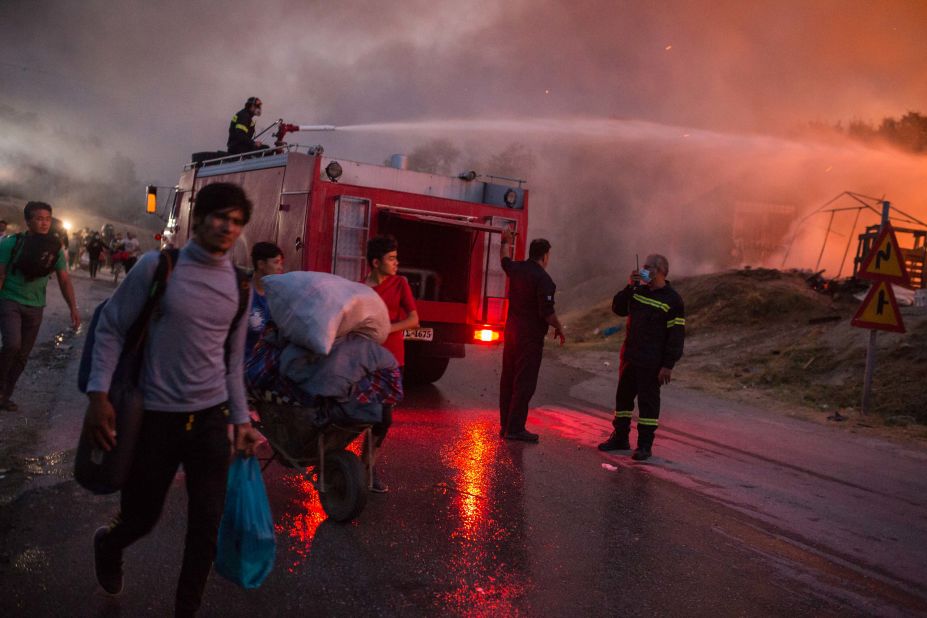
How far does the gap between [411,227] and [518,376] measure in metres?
3.56

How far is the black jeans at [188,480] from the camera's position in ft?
10.4

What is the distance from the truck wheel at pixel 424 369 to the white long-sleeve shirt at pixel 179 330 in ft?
25.5

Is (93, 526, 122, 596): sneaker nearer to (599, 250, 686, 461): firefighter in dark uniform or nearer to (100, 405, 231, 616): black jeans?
(100, 405, 231, 616): black jeans

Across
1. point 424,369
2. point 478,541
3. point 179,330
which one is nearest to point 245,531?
point 179,330

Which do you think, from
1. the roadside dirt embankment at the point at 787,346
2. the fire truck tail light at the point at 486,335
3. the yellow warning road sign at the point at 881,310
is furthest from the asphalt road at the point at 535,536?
the roadside dirt embankment at the point at 787,346

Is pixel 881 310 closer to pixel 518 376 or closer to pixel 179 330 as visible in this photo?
pixel 518 376

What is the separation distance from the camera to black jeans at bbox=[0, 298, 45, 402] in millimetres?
7121

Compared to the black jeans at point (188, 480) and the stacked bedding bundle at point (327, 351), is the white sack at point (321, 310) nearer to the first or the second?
the stacked bedding bundle at point (327, 351)

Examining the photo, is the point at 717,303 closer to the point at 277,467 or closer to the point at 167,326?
the point at 277,467

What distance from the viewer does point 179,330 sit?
10.3 ft

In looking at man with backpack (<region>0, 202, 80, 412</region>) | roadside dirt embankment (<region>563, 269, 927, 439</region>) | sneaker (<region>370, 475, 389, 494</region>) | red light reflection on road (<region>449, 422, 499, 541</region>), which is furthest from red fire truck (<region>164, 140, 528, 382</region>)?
roadside dirt embankment (<region>563, 269, 927, 439</region>)

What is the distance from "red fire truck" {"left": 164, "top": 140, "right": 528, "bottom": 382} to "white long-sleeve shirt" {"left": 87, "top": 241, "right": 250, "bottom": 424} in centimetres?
600

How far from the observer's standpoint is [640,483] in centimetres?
660

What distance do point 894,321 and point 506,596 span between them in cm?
824
